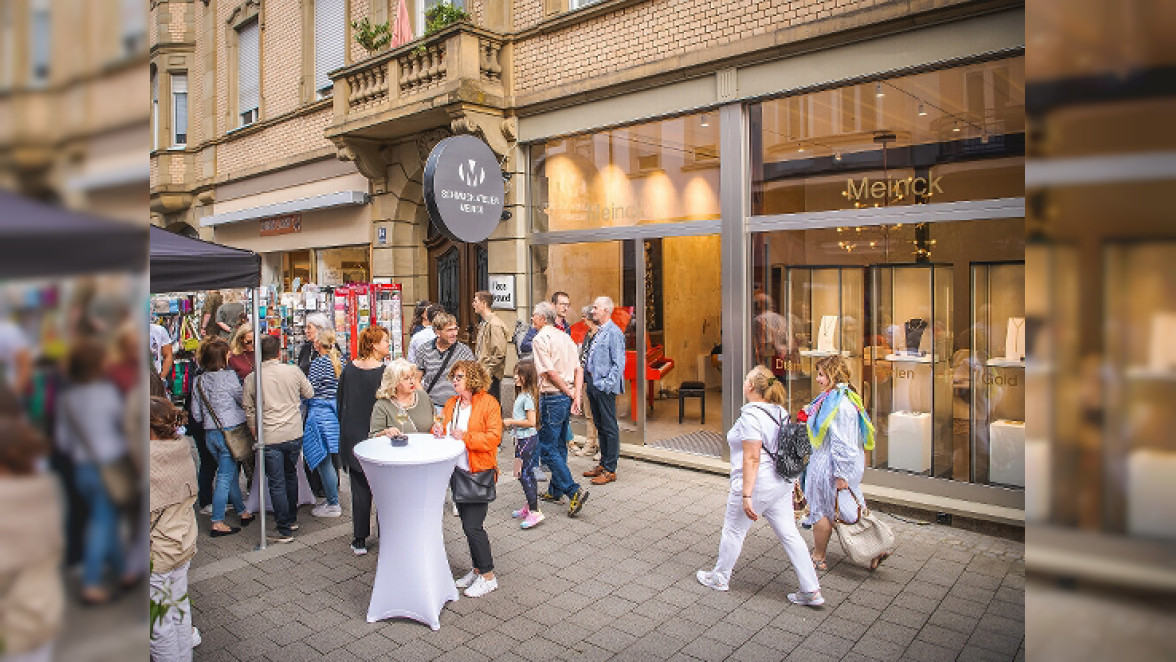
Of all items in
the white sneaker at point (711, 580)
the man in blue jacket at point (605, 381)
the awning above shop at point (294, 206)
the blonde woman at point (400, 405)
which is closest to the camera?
the white sneaker at point (711, 580)

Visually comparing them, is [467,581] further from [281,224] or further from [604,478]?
[281,224]

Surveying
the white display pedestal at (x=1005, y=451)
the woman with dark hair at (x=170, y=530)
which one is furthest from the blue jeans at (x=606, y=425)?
the woman with dark hair at (x=170, y=530)

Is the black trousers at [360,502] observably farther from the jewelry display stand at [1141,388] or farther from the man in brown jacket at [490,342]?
the jewelry display stand at [1141,388]

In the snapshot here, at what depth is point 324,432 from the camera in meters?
7.24

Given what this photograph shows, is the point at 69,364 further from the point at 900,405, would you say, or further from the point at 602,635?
the point at 900,405

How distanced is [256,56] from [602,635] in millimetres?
16609

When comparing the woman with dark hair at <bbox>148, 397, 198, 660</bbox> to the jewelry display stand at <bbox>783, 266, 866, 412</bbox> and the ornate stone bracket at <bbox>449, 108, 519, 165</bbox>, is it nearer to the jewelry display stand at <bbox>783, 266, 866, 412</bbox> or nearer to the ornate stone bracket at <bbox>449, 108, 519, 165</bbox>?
the jewelry display stand at <bbox>783, 266, 866, 412</bbox>

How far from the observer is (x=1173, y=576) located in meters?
0.65

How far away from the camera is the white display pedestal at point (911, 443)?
298 inches

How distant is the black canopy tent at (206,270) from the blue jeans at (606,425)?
336 centimetres

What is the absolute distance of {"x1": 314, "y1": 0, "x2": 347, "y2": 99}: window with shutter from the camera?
48.7 ft

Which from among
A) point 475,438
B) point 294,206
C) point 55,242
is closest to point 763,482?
point 475,438

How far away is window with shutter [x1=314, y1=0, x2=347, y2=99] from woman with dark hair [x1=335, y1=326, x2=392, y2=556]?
32.6ft

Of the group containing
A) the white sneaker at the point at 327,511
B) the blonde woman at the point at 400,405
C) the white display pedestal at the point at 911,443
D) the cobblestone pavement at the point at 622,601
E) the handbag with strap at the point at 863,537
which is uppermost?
the blonde woman at the point at 400,405
